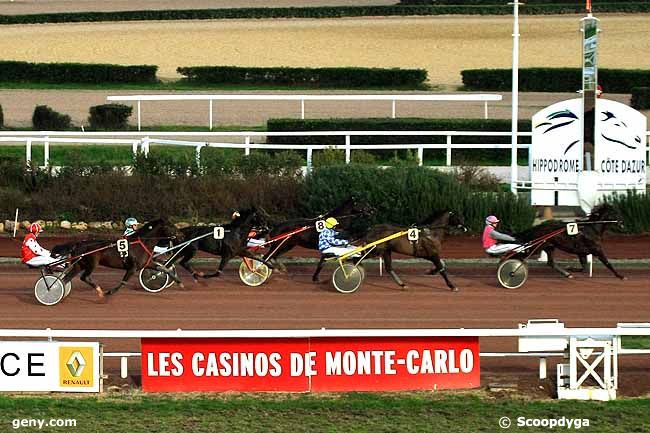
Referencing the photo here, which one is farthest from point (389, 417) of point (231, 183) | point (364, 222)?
point (231, 183)

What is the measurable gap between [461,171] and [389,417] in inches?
470

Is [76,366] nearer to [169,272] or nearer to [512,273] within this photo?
[169,272]

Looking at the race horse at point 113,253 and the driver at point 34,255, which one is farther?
the race horse at point 113,253

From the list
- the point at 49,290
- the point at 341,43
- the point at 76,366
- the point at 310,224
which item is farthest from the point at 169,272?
the point at 341,43

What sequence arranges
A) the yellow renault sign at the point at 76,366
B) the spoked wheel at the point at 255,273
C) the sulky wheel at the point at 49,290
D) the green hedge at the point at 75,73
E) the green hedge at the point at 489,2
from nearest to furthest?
the yellow renault sign at the point at 76,366 < the sulky wheel at the point at 49,290 < the spoked wheel at the point at 255,273 < the green hedge at the point at 75,73 < the green hedge at the point at 489,2

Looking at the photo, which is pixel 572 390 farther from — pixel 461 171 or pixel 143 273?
pixel 461 171

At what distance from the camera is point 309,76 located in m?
38.7

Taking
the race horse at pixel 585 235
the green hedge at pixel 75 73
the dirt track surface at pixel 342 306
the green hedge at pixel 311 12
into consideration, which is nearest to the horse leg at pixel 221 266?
the dirt track surface at pixel 342 306

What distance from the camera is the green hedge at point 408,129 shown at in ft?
85.8

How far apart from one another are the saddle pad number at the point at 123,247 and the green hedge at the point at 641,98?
20663mm

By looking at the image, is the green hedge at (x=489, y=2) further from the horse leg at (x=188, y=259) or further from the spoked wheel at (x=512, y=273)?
the horse leg at (x=188, y=259)

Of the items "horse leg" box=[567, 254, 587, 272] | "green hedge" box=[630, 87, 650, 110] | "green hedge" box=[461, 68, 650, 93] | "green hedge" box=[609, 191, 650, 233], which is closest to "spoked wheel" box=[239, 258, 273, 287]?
"horse leg" box=[567, 254, 587, 272]
